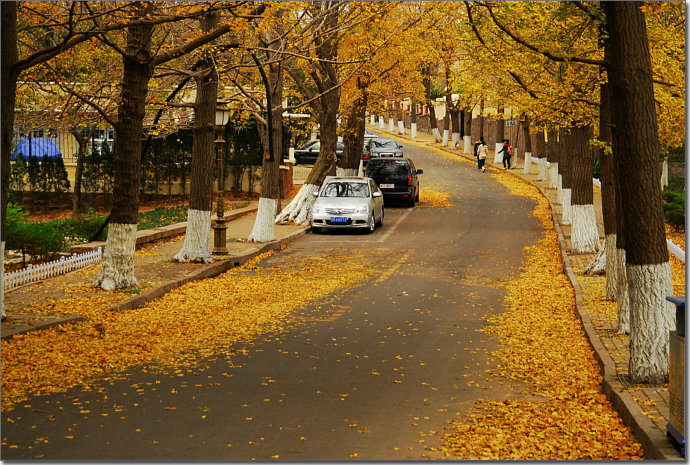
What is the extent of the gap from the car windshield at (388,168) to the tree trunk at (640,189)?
24.6 metres

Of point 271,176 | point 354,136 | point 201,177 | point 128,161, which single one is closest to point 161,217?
point 271,176

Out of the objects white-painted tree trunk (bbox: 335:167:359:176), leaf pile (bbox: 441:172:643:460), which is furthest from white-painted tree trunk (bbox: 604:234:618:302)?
white-painted tree trunk (bbox: 335:167:359:176)

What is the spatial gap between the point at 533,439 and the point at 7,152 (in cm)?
773

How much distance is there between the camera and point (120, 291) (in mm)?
15477

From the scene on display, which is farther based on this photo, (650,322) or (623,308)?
(623,308)

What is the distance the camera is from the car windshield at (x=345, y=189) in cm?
2761

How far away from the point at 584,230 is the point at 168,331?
12.2 metres

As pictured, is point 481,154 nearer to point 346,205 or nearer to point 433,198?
point 433,198

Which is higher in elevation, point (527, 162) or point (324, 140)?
point (324, 140)

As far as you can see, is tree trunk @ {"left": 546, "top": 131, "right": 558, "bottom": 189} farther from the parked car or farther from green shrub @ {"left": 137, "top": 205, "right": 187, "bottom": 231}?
green shrub @ {"left": 137, "top": 205, "right": 187, "bottom": 231}

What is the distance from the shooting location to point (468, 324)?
1333 cm

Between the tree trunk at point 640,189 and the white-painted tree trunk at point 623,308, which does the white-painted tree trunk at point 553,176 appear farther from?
the tree trunk at point 640,189

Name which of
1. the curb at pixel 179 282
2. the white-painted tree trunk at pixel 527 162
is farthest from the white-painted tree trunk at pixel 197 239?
the white-painted tree trunk at pixel 527 162

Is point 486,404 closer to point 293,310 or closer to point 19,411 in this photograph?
point 19,411
